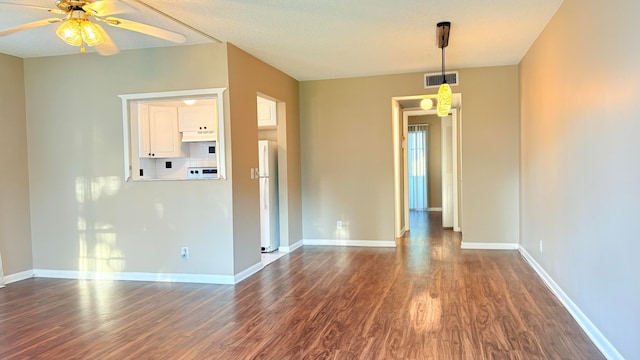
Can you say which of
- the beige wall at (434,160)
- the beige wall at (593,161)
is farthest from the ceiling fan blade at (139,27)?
the beige wall at (434,160)

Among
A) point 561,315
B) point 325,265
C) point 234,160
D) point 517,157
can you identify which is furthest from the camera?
point 517,157

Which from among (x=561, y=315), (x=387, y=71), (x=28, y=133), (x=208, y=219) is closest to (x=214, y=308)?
(x=208, y=219)

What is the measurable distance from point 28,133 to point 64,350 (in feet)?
10.2

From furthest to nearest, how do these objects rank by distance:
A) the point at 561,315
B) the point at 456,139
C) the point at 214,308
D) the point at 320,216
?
the point at 456,139, the point at 320,216, the point at 214,308, the point at 561,315

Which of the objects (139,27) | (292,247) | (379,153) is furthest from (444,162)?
(139,27)

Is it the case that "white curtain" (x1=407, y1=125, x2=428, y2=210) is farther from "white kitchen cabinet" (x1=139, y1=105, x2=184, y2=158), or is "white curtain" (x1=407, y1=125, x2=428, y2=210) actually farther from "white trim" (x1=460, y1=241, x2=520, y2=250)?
"white kitchen cabinet" (x1=139, y1=105, x2=184, y2=158)

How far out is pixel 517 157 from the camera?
566 cm

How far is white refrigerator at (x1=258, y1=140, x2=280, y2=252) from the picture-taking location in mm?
5734

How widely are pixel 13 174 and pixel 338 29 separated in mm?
3937

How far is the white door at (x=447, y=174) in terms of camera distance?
7.96 meters

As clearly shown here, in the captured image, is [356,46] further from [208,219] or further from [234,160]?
[208,219]

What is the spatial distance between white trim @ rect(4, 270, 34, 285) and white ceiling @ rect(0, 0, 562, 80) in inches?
97.4

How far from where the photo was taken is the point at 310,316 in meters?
3.36

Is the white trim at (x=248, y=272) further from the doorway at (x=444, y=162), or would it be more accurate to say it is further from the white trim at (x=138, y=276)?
the doorway at (x=444, y=162)
